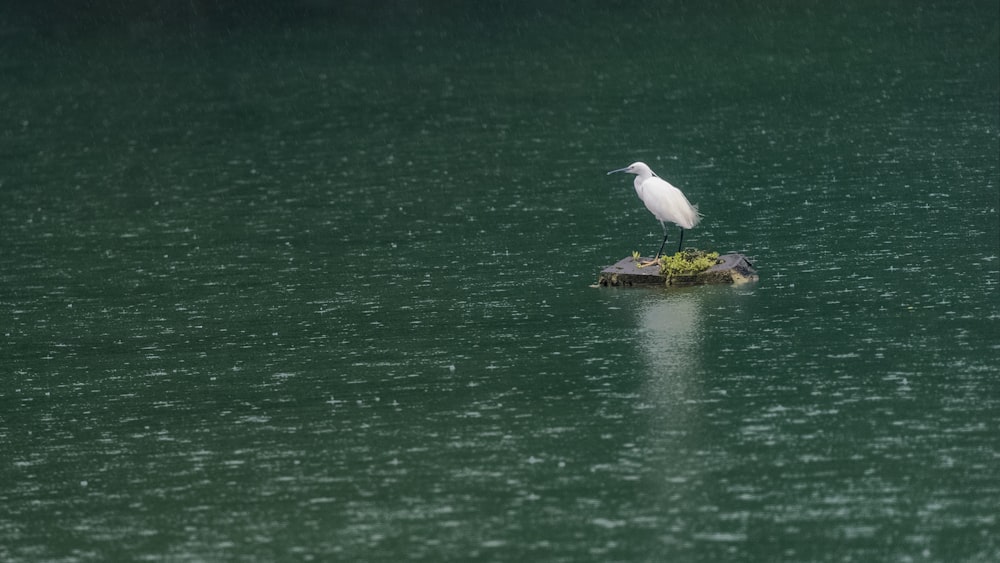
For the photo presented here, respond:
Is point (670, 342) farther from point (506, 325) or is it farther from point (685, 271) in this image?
point (685, 271)

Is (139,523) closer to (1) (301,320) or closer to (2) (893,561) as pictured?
(2) (893,561)

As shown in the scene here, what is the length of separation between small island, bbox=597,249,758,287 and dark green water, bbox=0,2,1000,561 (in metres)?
0.60

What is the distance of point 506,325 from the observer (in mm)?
28172

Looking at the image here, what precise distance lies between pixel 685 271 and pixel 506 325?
146 inches

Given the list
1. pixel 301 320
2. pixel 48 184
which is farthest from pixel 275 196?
pixel 301 320

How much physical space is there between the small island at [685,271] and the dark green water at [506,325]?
1.96 ft

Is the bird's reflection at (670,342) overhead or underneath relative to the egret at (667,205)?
underneath

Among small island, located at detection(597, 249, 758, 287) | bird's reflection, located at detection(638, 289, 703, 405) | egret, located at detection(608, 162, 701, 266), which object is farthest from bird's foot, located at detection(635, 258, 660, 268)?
bird's reflection, located at detection(638, 289, 703, 405)

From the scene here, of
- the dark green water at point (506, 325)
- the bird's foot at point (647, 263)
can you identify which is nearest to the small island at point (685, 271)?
the bird's foot at point (647, 263)

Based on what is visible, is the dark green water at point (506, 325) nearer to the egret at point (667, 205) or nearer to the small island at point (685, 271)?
the small island at point (685, 271)

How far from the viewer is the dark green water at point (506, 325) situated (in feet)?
63.6

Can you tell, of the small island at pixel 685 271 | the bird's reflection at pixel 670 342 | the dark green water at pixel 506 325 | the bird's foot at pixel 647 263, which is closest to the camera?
the dark green water at pixel 506 325

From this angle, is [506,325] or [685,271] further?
[685,271]

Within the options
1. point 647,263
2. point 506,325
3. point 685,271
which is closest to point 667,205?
point 647,263
